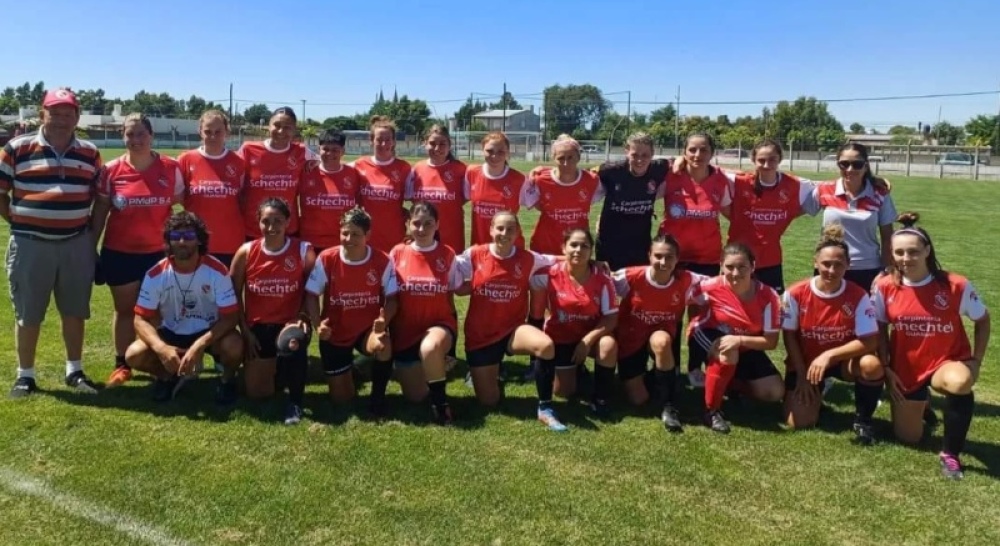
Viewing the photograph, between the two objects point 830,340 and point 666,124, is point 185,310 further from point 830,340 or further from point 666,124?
point 666,124

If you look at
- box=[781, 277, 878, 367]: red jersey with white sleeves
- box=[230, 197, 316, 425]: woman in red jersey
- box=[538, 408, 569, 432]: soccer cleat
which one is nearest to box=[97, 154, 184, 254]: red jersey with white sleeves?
box=[230, 197, 316, 425]: woman in red jersey

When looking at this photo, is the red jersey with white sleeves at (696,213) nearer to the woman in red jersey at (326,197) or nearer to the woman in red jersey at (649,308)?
the woman in red jersey at (649,308)

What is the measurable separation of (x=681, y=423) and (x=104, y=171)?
4.36 metres

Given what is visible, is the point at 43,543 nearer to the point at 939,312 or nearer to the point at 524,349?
the point at 524,349

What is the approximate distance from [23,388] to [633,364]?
4.17m

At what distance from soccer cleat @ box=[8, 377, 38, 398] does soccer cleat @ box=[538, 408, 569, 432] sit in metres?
3.45

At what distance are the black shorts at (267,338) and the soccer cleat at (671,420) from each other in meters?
2.68

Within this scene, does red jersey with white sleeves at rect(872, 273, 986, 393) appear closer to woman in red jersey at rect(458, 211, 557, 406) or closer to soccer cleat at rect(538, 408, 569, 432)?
soccer cleat at rect(538, 408, 569, 432)

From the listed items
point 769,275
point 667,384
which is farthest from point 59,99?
point 769,275

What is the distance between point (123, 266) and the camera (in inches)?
215

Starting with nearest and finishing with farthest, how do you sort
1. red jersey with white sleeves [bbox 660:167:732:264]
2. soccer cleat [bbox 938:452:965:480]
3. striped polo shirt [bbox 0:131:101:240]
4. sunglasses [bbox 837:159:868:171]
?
1. soccer cleat [bbox 938:452:965:480]
2. striped polo shirt [bbox 0:131:101:240]
3. sunglasses [bbox 837:159:868:171]
4. red jersey with white sleeves [bbox 660:167:732:264]

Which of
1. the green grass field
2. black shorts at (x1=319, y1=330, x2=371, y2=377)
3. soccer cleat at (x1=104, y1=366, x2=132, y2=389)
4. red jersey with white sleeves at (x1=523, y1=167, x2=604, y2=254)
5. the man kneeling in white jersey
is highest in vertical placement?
red jersey with white sleeves at (x1=523, y1=167, x2=604, y2=254)

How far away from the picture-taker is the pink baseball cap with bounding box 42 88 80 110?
496 cm

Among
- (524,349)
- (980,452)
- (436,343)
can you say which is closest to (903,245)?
(980,452)
